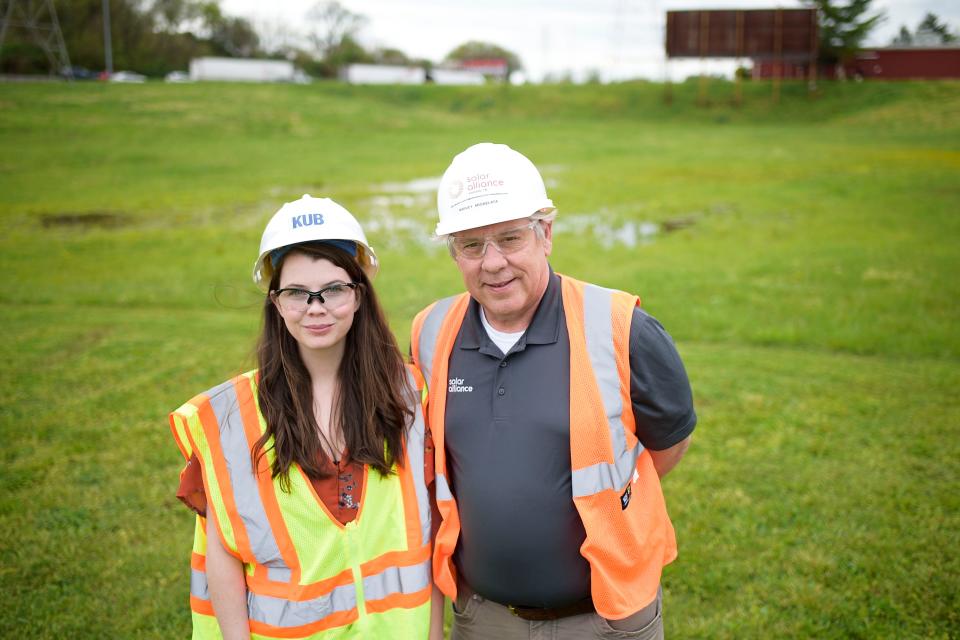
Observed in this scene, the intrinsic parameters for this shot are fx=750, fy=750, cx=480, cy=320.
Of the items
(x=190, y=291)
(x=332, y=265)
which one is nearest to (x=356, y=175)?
(x=190, y=291)

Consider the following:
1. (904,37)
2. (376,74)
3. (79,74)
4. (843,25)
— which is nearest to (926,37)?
(904,37)

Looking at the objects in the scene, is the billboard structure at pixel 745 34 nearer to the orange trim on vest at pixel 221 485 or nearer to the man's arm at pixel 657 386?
the man's arm at pixel 657 386

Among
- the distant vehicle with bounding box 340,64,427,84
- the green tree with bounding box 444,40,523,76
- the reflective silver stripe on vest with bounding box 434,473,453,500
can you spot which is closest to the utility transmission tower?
the distant vehicle with bounding box 340,64,427,84

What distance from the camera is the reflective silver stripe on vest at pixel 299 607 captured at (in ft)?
8.51

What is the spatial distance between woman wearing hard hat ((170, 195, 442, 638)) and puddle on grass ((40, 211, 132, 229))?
17.3m

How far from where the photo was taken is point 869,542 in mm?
4973

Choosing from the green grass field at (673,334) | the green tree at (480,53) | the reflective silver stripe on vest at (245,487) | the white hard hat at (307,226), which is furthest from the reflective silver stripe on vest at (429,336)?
the green tree at (480,53)

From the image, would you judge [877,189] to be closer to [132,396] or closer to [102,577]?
[132,396]

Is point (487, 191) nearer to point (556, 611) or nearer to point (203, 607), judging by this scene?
point (556, 611)

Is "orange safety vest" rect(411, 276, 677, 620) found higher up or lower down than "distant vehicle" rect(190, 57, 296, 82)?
lower down

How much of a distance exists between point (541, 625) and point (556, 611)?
0.33 ft

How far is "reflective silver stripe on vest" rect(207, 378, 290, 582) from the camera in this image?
2564mm

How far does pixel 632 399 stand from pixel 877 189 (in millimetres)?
20295

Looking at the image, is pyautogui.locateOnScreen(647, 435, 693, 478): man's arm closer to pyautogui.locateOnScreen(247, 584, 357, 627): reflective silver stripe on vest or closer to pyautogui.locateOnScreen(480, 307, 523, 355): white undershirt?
pyautogui.locateOnScreen(480, 307, 523, 355): white undershirt
